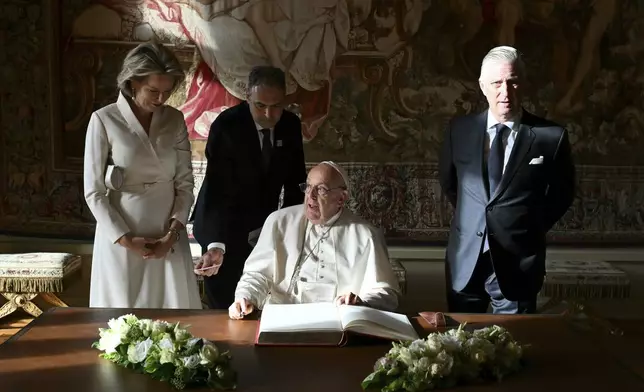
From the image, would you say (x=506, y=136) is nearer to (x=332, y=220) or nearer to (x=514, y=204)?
(x=514, y=204)

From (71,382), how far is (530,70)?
5888 millimetres

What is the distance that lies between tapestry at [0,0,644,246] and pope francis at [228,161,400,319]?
3.36 metres

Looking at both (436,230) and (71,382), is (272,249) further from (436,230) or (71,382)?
(436,230)

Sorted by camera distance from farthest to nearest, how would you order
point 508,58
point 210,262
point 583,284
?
point 583,284 < point 210,262 < point 508,58

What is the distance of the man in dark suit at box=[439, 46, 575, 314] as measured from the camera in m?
4.11

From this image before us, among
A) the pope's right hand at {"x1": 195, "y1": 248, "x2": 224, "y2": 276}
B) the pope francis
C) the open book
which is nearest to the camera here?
the open book

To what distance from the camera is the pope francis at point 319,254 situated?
3982 millimetres

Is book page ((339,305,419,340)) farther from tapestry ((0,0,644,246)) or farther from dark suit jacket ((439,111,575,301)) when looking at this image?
tapestry ((0,0,644,246))

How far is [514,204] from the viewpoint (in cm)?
412

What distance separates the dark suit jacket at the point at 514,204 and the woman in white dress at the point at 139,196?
1.54 m

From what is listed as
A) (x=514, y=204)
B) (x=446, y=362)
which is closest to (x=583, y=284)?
(x=514, y=204)

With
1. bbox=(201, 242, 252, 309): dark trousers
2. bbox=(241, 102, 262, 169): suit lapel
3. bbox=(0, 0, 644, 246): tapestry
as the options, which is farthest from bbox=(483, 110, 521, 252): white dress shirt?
bbox=(0, 0, 644, 246): tapestry

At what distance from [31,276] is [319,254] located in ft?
12.4

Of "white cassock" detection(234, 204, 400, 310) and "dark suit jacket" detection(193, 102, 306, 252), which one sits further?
"dark suit jacket" detection(193, 102, 306, 252)
